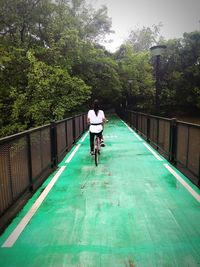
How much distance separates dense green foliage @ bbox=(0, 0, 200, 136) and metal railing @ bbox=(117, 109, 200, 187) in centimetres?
961

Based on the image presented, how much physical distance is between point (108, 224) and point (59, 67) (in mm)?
18123

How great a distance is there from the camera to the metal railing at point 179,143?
6413 mm

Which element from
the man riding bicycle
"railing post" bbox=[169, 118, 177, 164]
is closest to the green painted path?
"railing post" bbox=[169, 118, 177, 164]

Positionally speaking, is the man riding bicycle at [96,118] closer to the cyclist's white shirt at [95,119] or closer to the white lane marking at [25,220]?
the cyclist's white shirt at [95,119]

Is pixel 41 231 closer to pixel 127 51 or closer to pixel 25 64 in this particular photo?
pixel 25 64

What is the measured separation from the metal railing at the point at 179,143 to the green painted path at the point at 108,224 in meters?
0.46

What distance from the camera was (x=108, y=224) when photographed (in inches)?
171

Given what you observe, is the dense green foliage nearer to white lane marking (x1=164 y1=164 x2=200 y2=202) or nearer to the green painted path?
white lane marking (x1=164 y1=164 x2=200 y2=202)

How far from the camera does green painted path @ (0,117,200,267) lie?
135 inches

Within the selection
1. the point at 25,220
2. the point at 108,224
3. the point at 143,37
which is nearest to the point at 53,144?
the point at 25,220

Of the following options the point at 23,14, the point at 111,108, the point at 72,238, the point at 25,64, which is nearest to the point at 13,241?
the point at 72,238

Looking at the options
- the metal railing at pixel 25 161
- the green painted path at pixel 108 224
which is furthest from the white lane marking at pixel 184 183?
the metal railing at pixel 25 161

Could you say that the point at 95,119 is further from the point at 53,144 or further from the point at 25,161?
the point at 25,161

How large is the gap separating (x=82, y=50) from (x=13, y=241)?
2808 centimetres
